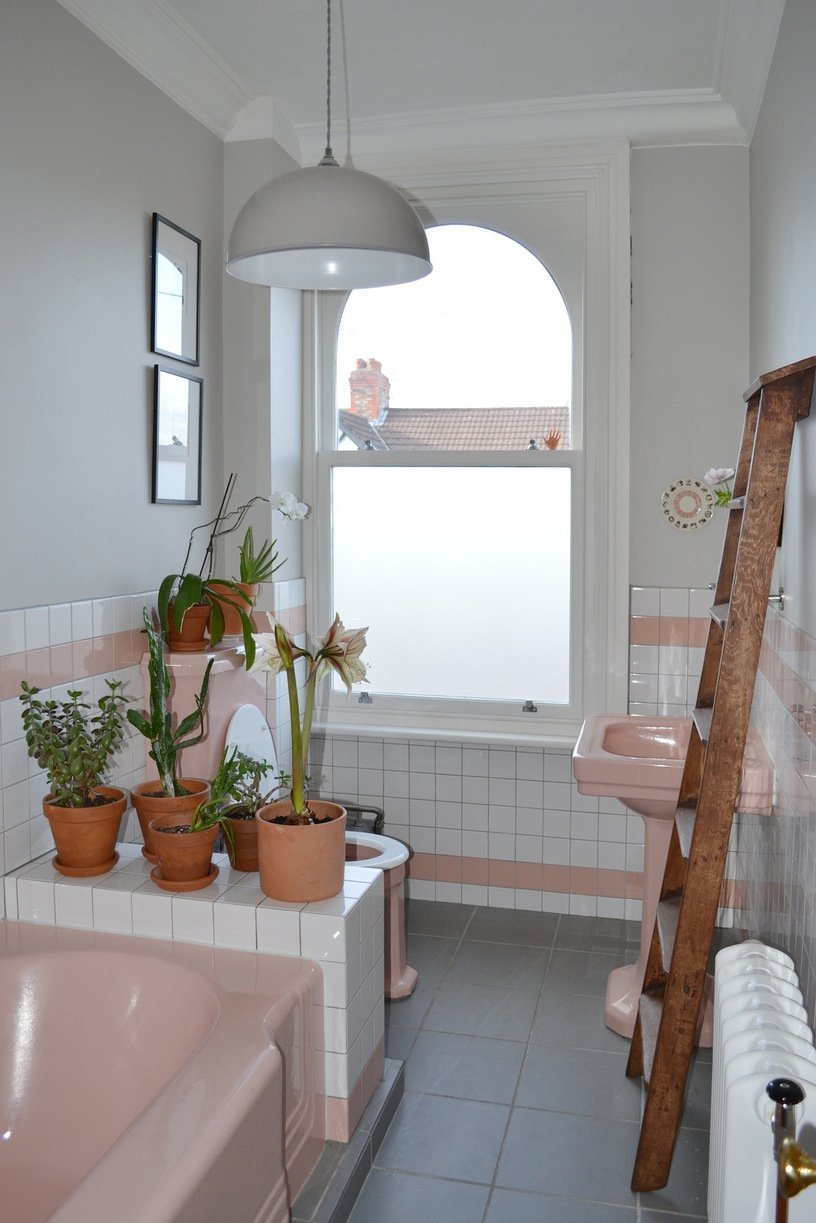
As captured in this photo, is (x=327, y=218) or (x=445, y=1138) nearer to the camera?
(x=327, y=218)

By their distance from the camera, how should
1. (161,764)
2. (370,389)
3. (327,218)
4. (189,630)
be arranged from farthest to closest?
(370,389) → (189,630) → (161,764) → (327,218)

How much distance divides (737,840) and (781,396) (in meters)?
1.86

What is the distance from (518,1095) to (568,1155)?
0.26 m

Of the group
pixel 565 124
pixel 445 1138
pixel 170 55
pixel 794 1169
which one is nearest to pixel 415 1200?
pixel 445 1138

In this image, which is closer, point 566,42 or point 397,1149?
point 397,1149

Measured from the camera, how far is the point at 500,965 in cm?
330

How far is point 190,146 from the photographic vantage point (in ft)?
10.5

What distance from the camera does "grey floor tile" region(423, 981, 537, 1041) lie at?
290 centimetres

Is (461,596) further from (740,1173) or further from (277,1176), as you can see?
(740,1173)

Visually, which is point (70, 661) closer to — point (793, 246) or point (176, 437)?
point (176, 437)

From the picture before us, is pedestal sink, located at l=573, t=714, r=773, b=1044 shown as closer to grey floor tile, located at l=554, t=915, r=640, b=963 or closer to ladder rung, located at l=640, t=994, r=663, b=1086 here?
grey floor tile, located at l=554, t=915, r=640, b=963

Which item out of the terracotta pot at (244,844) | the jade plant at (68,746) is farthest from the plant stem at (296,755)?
the jade plant at (68,746)

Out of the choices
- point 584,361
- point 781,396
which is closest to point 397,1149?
point 781,396

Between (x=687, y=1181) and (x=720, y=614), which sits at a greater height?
(x=720, y=614)
